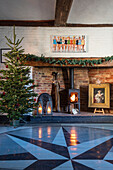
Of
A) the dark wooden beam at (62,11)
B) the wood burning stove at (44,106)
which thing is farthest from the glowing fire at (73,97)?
the dark wooden beam at (62,11)

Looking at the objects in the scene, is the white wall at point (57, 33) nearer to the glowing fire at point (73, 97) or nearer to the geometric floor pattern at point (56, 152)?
the glowing fire at point (73, 97)

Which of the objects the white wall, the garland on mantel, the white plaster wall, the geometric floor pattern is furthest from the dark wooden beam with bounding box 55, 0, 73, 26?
the geometric floor pattern

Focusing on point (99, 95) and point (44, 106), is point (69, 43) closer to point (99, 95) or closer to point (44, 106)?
point (99, 95)

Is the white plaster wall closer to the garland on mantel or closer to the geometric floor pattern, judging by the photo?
the garland on mantel

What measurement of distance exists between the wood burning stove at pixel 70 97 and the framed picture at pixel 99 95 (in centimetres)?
47

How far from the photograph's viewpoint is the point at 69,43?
4941mm

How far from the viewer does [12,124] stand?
4223 millimetres

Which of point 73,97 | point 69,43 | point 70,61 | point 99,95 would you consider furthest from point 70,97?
point 69,43

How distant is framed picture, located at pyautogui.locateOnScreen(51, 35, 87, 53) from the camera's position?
16.1 feet

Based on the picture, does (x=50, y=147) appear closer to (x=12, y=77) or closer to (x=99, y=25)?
(x=12, y=77)

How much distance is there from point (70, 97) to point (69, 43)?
5.03ft

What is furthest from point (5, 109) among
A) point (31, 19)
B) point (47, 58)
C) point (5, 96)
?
point (31, 19)

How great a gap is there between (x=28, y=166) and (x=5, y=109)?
233 cm

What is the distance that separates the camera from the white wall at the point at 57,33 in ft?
16.0
